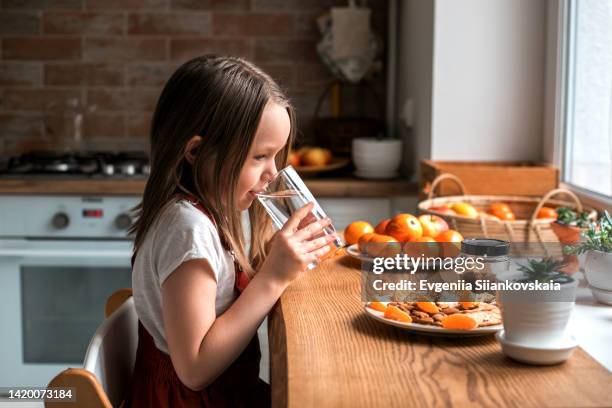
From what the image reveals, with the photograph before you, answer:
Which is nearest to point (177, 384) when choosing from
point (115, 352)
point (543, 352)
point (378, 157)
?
point (115, 352)

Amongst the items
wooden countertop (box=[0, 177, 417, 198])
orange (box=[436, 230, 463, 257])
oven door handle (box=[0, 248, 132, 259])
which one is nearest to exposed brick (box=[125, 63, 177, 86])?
wooden countertop (box=[0, 177, 417, 198])

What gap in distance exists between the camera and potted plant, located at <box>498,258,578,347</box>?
3.01ft

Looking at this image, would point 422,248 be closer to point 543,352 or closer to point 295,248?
point 295,248

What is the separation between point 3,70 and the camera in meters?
3.36

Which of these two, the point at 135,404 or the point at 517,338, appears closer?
the point at 517,338

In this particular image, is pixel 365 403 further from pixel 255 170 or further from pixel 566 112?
pixel 566 112

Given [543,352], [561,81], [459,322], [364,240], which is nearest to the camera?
[543,352]

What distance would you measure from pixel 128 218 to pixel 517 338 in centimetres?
201

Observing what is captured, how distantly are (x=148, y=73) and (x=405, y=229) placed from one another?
6.99ft

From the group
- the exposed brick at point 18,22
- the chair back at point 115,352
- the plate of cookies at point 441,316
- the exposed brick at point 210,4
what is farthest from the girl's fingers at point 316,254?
the exposed brick at point 18,22

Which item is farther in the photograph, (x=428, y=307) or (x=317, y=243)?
(x=317, y=243)

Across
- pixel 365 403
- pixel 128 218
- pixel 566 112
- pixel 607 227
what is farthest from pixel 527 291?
pixel 128 218

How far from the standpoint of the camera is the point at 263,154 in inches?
51.9

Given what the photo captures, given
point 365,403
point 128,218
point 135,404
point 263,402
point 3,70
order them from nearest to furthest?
point 365,403
point 135,404
point 263,402
point 128,218
point 3,70
